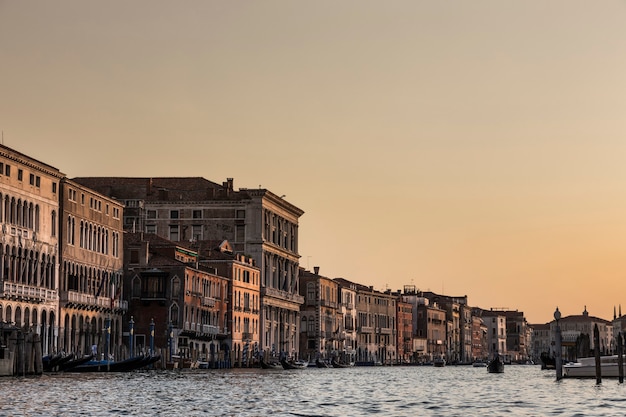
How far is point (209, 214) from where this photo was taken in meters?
101

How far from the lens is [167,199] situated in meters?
99.9

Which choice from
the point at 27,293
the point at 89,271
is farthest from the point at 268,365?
the point at 27,293

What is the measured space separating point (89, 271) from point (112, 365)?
38.6 feet

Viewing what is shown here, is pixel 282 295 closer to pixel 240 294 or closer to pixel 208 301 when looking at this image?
pixel 240 294

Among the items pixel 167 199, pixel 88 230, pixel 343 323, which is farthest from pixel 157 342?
pixel 343 323

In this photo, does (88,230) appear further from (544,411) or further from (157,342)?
(544,411)

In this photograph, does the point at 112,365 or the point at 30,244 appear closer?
the point at 112,365

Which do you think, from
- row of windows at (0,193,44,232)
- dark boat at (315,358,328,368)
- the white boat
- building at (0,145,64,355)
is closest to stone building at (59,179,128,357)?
building at (0,145,64,355)

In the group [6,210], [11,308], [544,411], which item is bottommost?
[544,411]

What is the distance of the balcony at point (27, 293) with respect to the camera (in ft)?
204

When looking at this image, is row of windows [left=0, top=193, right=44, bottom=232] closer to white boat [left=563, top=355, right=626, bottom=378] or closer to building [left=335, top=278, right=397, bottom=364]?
white boat [left=563, top=355, right=626, bottom=378]

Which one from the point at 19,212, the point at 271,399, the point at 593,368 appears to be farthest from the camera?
the point at 19,212

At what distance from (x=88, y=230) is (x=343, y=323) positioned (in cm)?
5965

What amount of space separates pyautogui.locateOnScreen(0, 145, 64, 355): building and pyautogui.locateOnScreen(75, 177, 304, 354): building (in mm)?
27816
